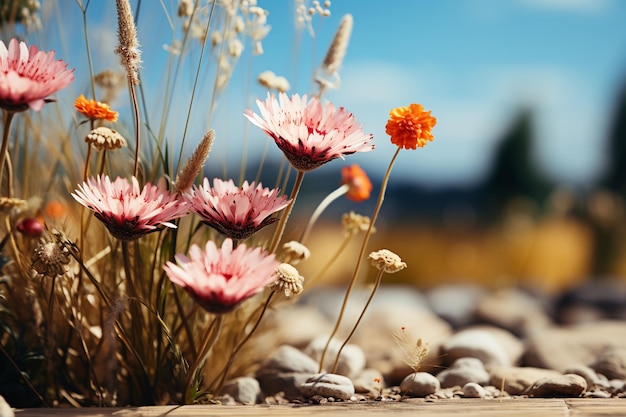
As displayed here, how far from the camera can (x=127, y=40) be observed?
3.66ft

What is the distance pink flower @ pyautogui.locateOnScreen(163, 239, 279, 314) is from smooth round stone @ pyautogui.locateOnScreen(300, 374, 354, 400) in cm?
40

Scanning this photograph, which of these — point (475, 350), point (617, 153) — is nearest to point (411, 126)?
point (475, 350)

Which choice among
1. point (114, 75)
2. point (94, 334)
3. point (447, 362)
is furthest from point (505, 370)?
point (114, 75)

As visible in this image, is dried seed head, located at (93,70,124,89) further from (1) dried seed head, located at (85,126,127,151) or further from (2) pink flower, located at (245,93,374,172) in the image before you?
(2) pink flower, located at (245,93,374,172)

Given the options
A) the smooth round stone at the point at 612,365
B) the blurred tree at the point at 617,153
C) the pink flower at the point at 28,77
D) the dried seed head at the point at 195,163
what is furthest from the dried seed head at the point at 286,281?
the blurred tree at the point at 617,153

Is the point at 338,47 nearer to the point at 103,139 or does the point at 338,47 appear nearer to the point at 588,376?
the point at 103,139

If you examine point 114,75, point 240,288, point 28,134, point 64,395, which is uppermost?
point 114,75

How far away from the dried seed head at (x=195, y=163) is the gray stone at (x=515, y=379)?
85 centimetres

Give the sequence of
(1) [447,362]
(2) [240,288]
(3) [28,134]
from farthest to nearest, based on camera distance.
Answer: (1) [447,362] → (3) [28,134] → (2) [240,288]

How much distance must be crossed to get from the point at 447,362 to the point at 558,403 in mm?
695

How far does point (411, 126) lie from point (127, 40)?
50 cm

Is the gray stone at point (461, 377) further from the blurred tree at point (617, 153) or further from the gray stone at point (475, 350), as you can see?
the blurred tree at point (617, 153)

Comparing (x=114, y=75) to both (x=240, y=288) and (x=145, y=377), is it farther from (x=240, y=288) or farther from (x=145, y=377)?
(x=240, y=288)

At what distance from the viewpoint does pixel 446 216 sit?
216 inches
